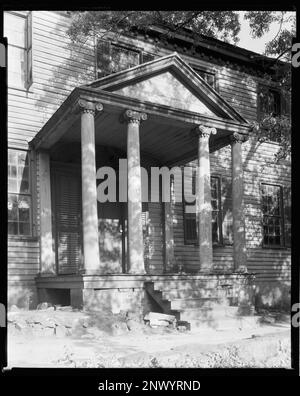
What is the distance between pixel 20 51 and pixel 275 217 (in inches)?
357

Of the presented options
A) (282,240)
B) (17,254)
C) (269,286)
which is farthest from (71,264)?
(282,240)

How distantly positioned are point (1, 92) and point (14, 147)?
25.6 ft

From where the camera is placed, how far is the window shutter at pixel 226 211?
15438mm

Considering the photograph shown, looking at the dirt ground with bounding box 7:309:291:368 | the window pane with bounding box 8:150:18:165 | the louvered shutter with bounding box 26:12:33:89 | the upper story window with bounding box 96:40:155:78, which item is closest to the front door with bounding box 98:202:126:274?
the window pane with bounding box 8:150:18:165

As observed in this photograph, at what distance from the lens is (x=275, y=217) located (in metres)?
16.0

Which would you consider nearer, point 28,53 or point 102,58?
point 28,53

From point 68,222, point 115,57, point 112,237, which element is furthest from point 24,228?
point 115,57

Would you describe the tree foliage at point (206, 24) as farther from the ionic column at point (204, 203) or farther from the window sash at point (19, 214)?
the window sash at point (19, 214)

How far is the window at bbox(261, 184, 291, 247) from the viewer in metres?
15.7

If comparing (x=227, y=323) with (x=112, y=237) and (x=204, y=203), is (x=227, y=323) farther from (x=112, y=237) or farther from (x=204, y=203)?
(x=112, y=237)

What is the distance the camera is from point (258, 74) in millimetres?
17078

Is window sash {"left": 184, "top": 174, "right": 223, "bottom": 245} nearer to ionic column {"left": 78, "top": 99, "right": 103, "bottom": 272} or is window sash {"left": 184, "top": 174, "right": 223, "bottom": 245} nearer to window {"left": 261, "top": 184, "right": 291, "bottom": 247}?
window {"left": 261, "top": 184, "right": 291, "bottom": 247}

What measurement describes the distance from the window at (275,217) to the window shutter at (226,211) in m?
1.10
